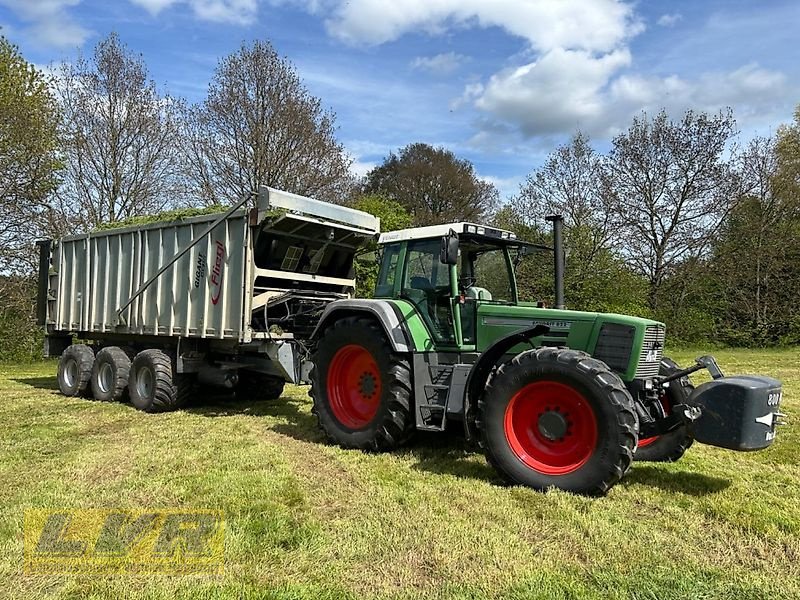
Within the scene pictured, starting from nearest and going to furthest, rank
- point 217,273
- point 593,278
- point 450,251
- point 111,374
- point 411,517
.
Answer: point 411,517 → point 450,251 → point 217,273 → point 111,374 → point 593,278

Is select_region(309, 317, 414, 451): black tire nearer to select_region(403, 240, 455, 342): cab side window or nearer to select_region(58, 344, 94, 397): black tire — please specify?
select_region(403, 240, 455, 342): cab side window

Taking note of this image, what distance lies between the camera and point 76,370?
34.6 feet

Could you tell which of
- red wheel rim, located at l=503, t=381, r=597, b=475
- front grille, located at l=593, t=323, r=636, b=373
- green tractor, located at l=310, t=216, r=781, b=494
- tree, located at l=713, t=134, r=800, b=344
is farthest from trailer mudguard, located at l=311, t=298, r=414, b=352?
tree, located at l=713, t=134, r=800, b=344

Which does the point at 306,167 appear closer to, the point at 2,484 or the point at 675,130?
the point at 675,130

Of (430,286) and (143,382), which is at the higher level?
(430,286)

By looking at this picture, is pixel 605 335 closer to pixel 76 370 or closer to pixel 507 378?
pixel 507 378

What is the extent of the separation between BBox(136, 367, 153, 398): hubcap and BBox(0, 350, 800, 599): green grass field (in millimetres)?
1942

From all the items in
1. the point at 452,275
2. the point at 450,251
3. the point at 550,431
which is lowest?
the point at 550,431

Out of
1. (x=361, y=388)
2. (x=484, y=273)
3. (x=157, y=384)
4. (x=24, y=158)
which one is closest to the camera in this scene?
(x=484, y=273)

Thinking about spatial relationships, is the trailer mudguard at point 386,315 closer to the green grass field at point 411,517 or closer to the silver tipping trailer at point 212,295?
the green grass field at point 411,517

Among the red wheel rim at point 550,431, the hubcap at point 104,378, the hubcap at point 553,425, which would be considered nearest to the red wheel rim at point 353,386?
the red wheel rim at point 550,431

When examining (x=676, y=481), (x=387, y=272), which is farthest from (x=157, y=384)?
(x=676, y=481)

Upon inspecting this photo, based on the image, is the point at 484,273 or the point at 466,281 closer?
the point at 466,281

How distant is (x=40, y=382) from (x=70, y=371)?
9.95 ft
